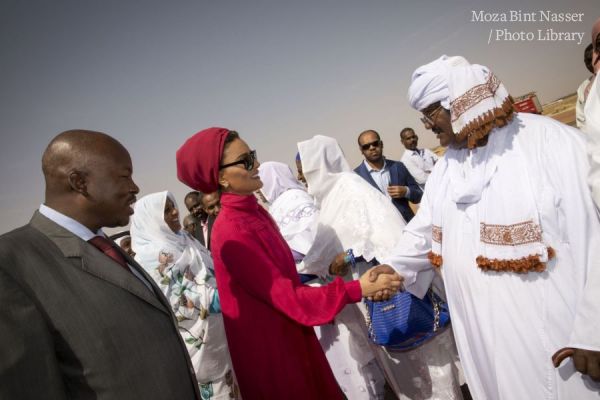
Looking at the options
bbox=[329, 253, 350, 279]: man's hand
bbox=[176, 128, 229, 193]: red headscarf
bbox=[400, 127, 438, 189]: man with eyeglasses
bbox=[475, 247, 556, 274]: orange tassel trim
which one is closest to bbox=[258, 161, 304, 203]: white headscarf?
bbox=[329, 253, 350, 279]: man's hand

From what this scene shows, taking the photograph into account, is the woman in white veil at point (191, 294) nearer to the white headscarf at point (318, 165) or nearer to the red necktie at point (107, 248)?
the white headscarf at point (318, 165)

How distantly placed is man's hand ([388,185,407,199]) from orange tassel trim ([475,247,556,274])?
3905 millimetres

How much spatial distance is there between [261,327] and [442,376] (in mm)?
1878

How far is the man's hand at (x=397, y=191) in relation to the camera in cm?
599

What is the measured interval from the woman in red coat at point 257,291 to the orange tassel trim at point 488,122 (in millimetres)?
1159

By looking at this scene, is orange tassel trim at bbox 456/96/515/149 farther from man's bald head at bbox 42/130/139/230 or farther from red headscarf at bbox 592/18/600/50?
man's bald head at bbox 42/130/139/230

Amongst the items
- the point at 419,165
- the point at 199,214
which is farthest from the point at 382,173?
the point at 199,214

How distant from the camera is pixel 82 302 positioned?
4.39ft

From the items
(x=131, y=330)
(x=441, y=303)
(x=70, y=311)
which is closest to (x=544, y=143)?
(x=441, y=303)

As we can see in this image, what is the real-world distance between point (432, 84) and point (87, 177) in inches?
84.9

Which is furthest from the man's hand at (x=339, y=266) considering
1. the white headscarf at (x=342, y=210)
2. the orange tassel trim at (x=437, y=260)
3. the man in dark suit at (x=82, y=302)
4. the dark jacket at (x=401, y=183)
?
the dark jacket at (x=401, y=183)

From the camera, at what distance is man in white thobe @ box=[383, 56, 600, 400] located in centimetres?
190

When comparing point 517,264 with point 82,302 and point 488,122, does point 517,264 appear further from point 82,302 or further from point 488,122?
point 82,302

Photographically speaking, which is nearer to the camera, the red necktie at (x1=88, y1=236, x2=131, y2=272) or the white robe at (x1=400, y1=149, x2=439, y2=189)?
the red necktie at (x1=88, y1=236, x2=131, y2=272)
